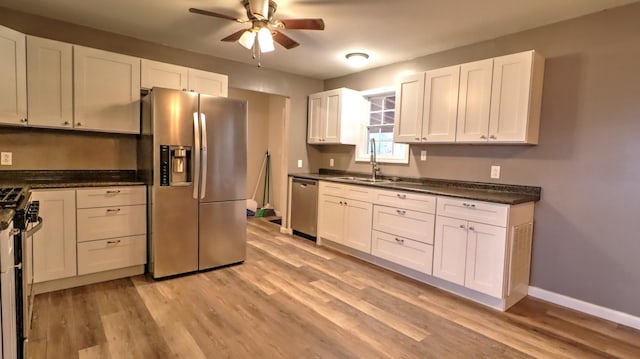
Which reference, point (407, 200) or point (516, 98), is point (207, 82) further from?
point (516, 98)

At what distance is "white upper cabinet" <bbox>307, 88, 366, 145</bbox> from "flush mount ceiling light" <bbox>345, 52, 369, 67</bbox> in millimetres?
491

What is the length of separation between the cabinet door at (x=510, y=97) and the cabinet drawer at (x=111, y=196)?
10.8 ft

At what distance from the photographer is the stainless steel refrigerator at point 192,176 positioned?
2.93m

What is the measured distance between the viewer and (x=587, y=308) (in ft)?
8.62

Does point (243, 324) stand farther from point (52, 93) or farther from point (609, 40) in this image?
point (609, 40)

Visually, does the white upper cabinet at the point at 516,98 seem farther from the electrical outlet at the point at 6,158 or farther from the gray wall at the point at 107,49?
the electrical outlet at the point at 6,158

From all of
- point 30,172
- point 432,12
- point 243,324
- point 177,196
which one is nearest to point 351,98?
point 432,12

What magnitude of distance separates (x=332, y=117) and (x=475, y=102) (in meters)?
2.00

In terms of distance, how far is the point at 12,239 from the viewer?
1.46m

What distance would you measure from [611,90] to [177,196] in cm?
373

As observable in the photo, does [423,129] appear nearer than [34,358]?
No

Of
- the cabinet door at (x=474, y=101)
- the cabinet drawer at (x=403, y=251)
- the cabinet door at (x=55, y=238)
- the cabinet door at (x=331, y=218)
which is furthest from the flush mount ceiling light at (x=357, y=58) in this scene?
the cabinet door at (x=55, y=238)

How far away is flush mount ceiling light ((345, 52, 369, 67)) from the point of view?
3.74 meters

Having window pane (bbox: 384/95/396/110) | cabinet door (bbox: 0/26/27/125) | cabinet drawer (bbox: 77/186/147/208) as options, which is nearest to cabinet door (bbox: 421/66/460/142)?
window pane (bbox: 384/95/396/110)
